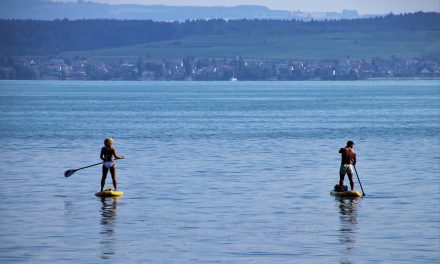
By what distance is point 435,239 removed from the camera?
26938mm

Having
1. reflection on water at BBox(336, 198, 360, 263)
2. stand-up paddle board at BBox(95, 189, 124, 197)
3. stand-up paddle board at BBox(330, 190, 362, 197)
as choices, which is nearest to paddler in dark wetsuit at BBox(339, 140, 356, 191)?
stand-up paddle board at BBox(330, 190, 362, 197)

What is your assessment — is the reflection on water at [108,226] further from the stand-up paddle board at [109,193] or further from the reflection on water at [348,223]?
the reflection on water at [348,223]

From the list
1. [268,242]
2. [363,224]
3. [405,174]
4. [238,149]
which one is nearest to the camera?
[268,242]

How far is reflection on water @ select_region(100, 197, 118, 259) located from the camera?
82.7 feet

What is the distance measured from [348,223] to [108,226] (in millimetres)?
5756

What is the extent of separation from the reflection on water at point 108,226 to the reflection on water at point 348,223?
480 centimetres

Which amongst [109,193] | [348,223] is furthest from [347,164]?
[109,193]

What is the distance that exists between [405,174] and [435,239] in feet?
57.2

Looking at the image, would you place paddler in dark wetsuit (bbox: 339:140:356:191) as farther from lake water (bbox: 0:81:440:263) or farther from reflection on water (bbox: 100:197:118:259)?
reflection on water (bbox: 100:197:118:259)

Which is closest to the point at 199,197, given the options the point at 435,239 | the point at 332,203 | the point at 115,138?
the point at 332,203

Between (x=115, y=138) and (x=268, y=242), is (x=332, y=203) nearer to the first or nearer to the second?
(x=268, y=242)

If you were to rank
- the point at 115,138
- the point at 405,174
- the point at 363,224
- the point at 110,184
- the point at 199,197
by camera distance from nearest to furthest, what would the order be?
the point at 363,224, the point at 199,197, the point at 110,184, the point at 405,174, the point at 115,138

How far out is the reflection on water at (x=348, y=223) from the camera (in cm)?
2598

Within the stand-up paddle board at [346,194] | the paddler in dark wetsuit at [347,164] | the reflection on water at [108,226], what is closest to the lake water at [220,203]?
the reflection on water at [108,226]
